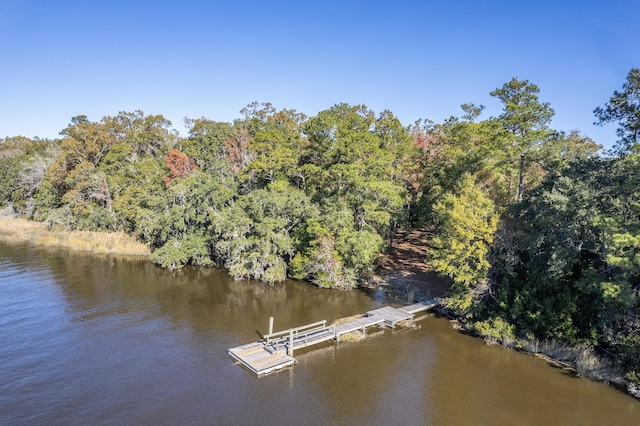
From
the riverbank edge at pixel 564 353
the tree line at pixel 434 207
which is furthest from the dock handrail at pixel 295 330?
the riverbank edge at pixel 564 353

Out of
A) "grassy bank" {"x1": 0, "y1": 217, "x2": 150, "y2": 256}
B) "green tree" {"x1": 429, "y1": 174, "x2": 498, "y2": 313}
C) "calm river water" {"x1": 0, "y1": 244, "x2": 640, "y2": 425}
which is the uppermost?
"green tree" {"x1": 429, "y1": 174, "x2": 498, "y2": 313}

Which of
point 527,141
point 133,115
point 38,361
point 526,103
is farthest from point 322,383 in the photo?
point 133,115

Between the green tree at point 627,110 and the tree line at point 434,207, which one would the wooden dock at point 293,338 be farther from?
the green tree at point 627,110

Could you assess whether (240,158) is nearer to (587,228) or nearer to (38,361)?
(38,361)

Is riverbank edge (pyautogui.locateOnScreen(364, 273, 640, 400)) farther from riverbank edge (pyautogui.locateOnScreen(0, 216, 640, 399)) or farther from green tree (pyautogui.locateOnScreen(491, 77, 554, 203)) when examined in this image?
green tree (pyautogui.locateOnScreen(491, 77, 554, 203))

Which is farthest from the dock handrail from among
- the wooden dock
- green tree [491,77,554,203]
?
green tree [491,77,554,203]

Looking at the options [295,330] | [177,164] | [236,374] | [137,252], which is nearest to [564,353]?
[295,330]
